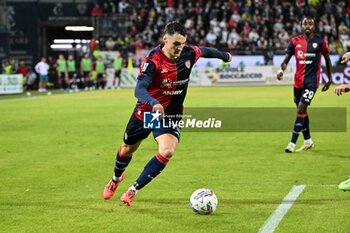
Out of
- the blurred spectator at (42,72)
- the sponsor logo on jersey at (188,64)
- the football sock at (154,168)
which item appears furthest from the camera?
the blurred spectator at (42,72)

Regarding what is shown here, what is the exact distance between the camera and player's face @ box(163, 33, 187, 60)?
831 cm

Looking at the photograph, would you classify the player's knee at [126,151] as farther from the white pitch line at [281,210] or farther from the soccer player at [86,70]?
the soccer player at [86,70]

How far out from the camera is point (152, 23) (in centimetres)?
4603

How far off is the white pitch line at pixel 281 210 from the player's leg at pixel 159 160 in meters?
1.34

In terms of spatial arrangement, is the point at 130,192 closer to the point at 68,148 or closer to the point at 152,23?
the point at 68,148

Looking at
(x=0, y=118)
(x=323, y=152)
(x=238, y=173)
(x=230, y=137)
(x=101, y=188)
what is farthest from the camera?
(x=0, y=118)

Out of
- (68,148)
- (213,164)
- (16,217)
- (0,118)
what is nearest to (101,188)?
(16,217)

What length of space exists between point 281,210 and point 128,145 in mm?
2011

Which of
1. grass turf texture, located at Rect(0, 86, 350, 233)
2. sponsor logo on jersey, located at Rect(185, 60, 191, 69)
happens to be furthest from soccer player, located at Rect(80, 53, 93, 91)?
sponsor logo on jersey, located at Rect(185, 60, 191, 69)

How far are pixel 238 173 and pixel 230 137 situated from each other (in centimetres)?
573

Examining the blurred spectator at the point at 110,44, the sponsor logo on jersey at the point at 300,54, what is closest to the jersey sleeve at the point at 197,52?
the sponsor logo on jersey at the point at 300,54

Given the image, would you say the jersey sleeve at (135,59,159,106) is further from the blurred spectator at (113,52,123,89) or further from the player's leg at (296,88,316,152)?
the blurred spectator at (113,52,123,89)

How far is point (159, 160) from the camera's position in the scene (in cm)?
855

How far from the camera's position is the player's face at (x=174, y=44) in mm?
8312
